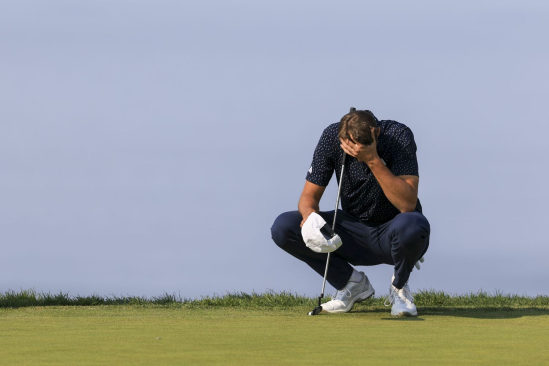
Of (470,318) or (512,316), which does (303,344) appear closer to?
(470,318)

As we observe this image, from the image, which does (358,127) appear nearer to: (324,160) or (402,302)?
(324,160)

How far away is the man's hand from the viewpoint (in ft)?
14.4

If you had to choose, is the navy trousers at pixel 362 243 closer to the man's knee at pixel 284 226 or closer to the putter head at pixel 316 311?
the man's knee at pixel 284 226

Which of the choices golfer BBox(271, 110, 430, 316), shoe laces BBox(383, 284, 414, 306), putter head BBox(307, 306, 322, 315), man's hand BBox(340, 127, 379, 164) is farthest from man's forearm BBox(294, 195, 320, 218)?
shoe laces BBox(383, 284, 414, 306)

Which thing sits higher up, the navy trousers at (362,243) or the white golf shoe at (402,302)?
the navy trousers at (362,243)

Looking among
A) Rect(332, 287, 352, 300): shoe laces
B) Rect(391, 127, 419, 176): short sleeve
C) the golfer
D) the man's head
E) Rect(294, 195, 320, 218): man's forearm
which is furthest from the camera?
Rect(332, 287, 352, 300): shoe laces

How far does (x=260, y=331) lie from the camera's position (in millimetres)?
3744

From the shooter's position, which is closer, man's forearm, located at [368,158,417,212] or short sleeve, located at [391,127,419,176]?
man's forearm, located at [368,158,417,212]

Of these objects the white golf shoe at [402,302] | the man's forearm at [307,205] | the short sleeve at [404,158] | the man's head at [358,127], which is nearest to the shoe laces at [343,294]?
the white golf shoe at [402,302]

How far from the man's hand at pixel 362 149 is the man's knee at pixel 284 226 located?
0.65m

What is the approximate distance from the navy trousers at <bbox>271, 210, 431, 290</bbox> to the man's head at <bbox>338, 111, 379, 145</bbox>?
60 centimetres

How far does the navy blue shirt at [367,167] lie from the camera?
468 centimetres

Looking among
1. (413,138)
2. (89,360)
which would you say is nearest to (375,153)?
(413,138)

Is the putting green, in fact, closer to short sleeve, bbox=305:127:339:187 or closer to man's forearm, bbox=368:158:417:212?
man's forearm, bbox=368:158:417:212
